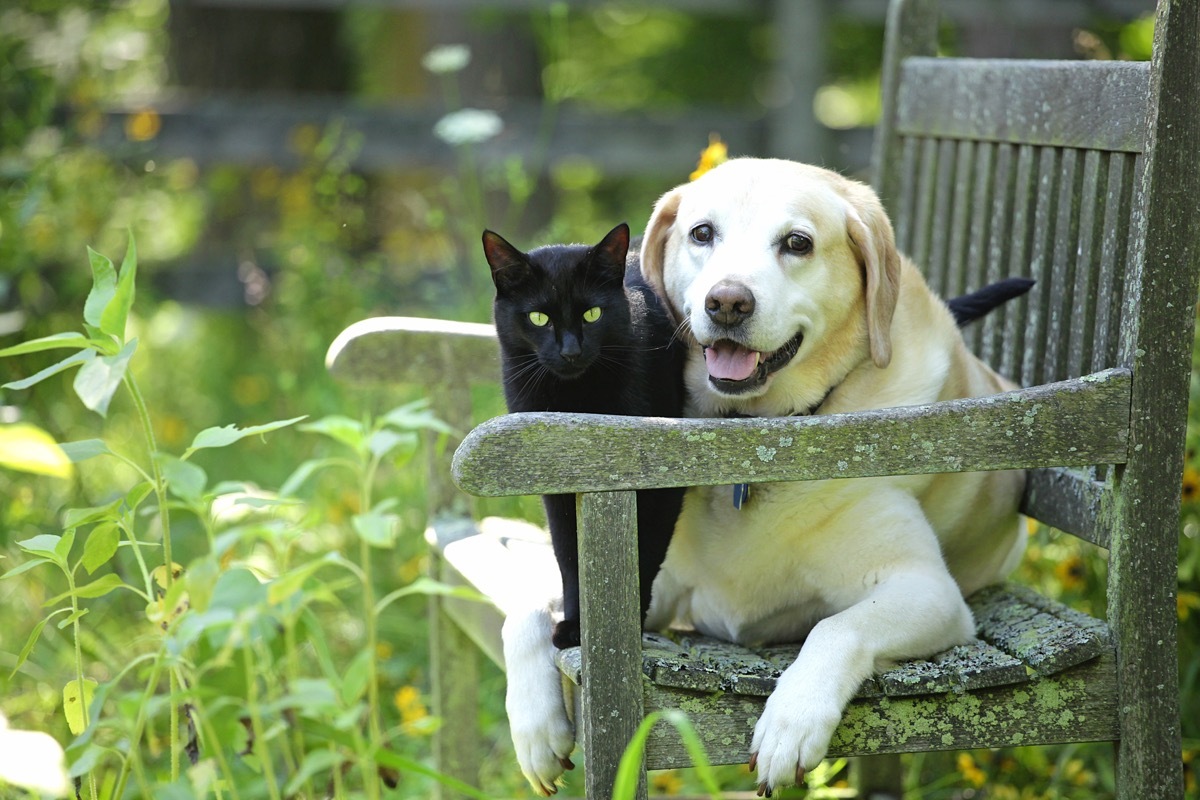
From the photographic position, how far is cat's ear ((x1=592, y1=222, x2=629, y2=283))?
1.84m

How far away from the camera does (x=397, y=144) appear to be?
4.91 metres

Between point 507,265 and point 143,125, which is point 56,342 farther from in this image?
point 143,125

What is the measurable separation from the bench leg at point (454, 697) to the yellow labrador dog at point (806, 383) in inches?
26.0

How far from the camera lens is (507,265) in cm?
190

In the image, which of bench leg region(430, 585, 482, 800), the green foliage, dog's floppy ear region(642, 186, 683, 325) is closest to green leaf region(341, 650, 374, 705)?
the green foliage

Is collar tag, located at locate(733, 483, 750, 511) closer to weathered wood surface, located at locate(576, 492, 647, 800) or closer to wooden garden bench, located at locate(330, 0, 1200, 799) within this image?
wooden garden bench, located at locate(330, 0, 1200, 799)

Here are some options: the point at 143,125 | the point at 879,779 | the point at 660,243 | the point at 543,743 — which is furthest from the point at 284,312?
the point at 543,743

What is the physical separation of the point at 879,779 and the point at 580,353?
1.35m

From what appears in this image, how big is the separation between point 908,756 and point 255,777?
1515 millimetres

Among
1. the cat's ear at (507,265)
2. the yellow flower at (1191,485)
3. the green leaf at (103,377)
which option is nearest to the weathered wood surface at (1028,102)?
the yellow flower at (1191,485)

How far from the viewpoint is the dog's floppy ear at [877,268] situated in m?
1.88

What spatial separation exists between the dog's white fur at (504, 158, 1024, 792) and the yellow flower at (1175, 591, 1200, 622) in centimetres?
71

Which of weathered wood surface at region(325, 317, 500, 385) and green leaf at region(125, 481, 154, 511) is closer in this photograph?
green leaf at region(125, 481, 154, 511)

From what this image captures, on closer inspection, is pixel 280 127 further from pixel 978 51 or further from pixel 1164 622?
pixel 1164 622
